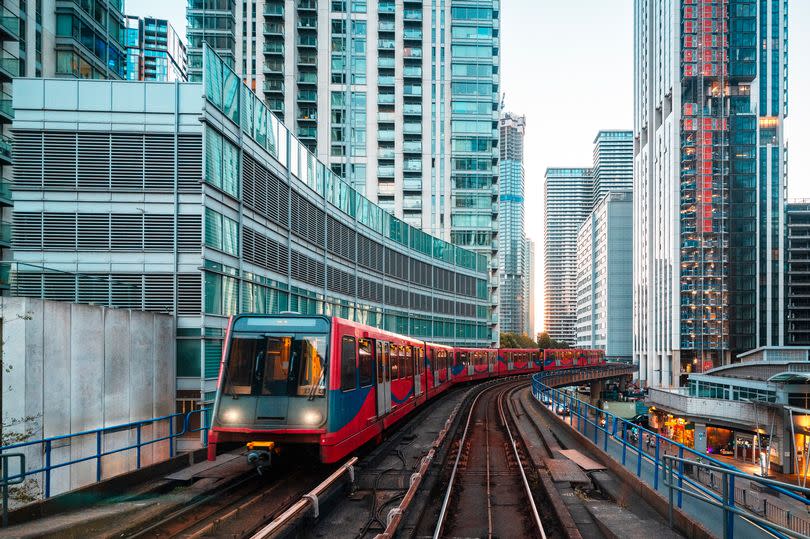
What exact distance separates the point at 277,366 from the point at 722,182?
92.5 meters

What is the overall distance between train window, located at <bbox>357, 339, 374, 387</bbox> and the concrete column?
1715 inches

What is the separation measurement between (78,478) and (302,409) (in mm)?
6867

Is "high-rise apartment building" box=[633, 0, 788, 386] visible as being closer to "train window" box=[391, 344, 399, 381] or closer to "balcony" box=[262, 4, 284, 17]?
"balcony" box=[262, 4, 284, 17]

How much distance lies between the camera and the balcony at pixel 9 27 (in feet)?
125

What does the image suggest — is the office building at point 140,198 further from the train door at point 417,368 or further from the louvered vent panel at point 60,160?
the train door at point 417,368

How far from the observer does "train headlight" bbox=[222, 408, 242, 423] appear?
503 inches

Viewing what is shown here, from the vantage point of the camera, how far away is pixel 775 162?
91.2 metres

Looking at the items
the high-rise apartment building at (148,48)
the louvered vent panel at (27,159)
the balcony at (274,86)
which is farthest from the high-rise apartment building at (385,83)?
the high-rise apartment building at (148,48)

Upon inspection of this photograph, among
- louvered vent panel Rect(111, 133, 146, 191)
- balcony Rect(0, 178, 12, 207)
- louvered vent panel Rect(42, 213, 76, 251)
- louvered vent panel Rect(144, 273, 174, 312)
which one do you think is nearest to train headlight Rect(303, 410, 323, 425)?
louvered vent panel Rect(144, 273, 174, 312)

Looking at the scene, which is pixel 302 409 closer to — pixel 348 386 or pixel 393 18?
pixel 348 386

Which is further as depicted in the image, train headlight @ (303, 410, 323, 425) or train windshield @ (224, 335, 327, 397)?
train windshield @ (224, 335, 327, 397)

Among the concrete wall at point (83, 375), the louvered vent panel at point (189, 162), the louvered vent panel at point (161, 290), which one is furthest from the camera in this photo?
the louvered vent panel at point (189, 162)

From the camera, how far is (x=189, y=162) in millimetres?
19609

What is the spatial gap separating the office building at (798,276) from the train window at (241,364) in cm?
9901
